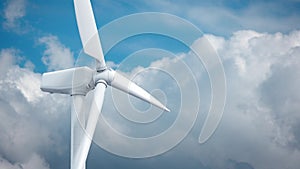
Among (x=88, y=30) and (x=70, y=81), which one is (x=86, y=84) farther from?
(x=88, y=30)

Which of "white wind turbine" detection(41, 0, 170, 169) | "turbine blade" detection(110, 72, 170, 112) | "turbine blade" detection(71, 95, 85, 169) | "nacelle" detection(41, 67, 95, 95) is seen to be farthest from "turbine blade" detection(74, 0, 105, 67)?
"turbine blade" detection(71, 95, 85, 169)

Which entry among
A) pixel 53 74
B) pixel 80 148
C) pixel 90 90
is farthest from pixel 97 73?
pixel 80 148

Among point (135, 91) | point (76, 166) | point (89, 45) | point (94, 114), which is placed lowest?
point (76, 166)

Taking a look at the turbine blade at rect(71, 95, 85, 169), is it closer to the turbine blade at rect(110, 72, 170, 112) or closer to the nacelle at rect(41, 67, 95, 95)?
the nacelle at rect(41, 67, 95, 95)

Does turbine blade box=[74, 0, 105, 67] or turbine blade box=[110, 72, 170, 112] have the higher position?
turbine blade box=[74, 0, 105, 67]

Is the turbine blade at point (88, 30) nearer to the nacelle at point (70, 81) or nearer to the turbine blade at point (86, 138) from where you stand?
the nacelle at point (70, 81)

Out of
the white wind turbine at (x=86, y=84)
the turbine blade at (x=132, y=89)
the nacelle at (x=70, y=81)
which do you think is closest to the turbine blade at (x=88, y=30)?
the white wind turbine at (x=86, y=84)

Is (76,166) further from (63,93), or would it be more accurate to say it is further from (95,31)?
(95,31)

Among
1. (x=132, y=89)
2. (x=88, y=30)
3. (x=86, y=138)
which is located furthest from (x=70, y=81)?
(x=86, y=138)

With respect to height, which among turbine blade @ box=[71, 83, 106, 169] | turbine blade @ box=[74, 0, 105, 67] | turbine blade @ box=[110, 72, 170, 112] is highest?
turbine blade @ box=[74, 0, 105, 67]
